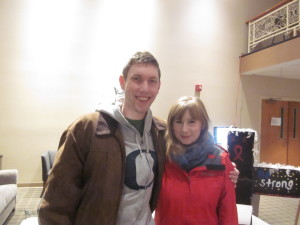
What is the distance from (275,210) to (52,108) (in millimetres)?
4412

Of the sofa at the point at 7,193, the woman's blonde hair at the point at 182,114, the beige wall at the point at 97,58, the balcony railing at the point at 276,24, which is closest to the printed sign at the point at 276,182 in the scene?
the woman's blonde hair at the point at 182,114

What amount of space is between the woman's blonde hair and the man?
0.21 metres

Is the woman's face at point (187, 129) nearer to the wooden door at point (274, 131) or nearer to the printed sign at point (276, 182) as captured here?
the printed sign at point (276, 182)

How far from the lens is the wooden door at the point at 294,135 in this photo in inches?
266

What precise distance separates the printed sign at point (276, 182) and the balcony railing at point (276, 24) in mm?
3895

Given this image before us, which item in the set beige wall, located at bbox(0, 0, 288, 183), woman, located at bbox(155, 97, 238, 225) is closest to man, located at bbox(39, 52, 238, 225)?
woman, located at bbox(155, 97, 238, 225)

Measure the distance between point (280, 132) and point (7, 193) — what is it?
6225mm

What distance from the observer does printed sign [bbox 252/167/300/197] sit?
2.17m

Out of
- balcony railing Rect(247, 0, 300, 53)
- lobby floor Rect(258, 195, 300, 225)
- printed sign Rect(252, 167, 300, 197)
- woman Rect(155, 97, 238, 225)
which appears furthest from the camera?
balcony railing Rect(247, 0, 300, 53)

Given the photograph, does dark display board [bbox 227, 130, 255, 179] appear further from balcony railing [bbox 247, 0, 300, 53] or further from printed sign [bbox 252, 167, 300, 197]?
balcony railing [bbox 247, 0, 300, 53]

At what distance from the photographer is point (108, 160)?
3.36 feet

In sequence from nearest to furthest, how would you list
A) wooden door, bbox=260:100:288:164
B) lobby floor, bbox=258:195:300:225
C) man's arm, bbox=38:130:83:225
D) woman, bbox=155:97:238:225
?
1. man's arm, bbox=38:130:83:225
2. woman, bbox=155:97:238:225
3. lobby floor, bbox=258:195:300:225
4. wooden door, bbox=260:100:288:164

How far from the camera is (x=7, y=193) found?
3180 mm

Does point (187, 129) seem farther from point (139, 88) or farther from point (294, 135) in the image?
point (294, 135)
